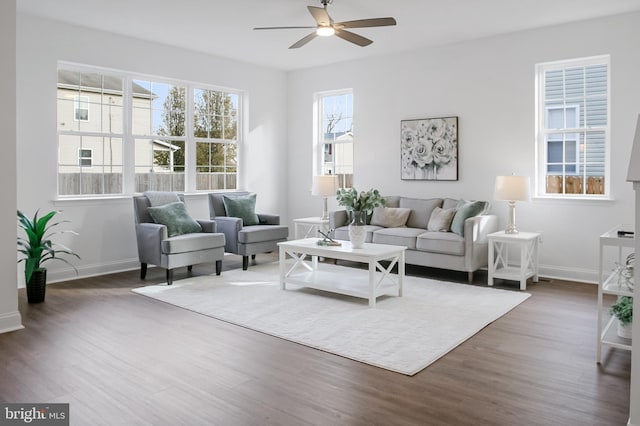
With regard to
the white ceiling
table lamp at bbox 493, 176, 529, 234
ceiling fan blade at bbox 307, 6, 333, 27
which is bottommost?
table lamp at bbox 493, 176, 529, 234

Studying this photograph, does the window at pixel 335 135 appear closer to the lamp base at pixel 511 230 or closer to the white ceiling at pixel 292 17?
the white ceiling at pixel 292 17

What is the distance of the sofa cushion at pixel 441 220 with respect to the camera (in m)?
5.94

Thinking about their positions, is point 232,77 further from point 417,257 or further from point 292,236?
point 417,257

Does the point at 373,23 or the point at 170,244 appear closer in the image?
the point at 373,23

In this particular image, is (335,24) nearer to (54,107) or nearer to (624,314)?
(54,107)

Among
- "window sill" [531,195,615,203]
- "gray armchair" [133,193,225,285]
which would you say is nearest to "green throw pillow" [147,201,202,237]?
"gray armchair" [133,193,225,285]

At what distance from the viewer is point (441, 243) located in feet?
18.3

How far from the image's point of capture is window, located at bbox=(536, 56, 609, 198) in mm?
5578

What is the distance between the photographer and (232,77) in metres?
7.46

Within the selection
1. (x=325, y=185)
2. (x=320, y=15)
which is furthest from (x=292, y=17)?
(x=325, y=185)

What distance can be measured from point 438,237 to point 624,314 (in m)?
2.56

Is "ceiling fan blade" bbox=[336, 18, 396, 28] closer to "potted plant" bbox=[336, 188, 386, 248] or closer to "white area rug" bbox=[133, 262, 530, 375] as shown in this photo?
"potted plant" bbox=[336, 188, 386, 248]

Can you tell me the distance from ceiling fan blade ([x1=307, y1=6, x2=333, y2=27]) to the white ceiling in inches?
18.0

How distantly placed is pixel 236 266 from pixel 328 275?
5.54ft
